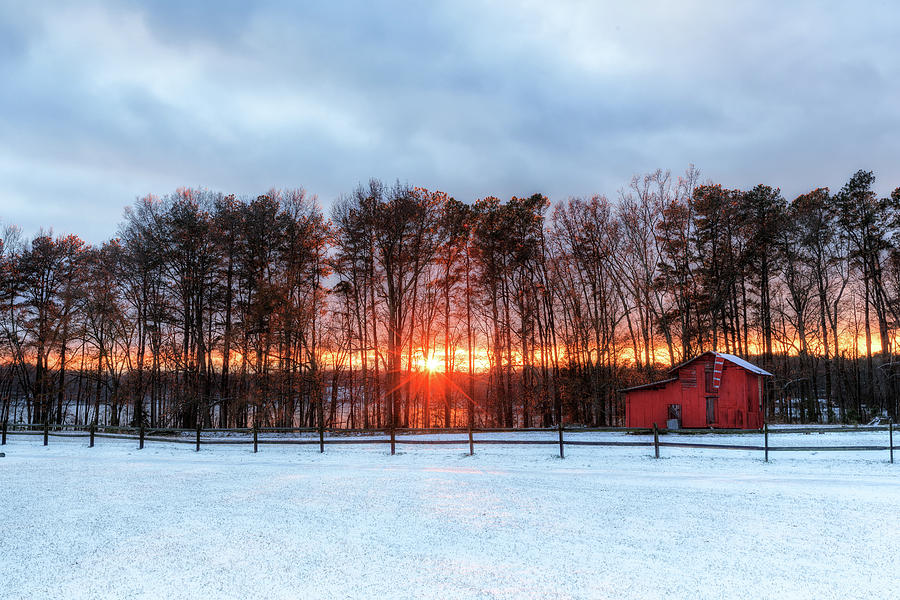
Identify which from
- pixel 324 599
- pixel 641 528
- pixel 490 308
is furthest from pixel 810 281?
pixel 324 599

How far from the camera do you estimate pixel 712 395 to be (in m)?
29.3

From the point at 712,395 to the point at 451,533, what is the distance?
26.2 m

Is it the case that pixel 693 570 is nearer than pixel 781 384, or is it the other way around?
pixel 693 570

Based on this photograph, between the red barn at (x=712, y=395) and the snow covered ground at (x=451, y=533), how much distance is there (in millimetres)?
13420

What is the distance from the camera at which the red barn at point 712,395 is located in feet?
94.1

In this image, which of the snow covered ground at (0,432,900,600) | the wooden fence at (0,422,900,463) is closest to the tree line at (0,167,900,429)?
the wooden fence at (0,422,900,463)

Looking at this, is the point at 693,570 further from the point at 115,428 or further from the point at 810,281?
the point at 810,281

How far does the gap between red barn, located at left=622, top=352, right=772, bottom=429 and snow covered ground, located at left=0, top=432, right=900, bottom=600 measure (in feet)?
44.0

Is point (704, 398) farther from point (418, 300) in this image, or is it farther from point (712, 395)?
point (418, 300)

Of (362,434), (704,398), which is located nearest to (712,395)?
(704,398)

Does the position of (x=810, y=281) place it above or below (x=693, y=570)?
above

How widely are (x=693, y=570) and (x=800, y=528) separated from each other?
340cm

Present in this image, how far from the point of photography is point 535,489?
1184 centimetres

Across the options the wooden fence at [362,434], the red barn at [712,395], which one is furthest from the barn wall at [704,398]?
the wooden fence at [362,434]
